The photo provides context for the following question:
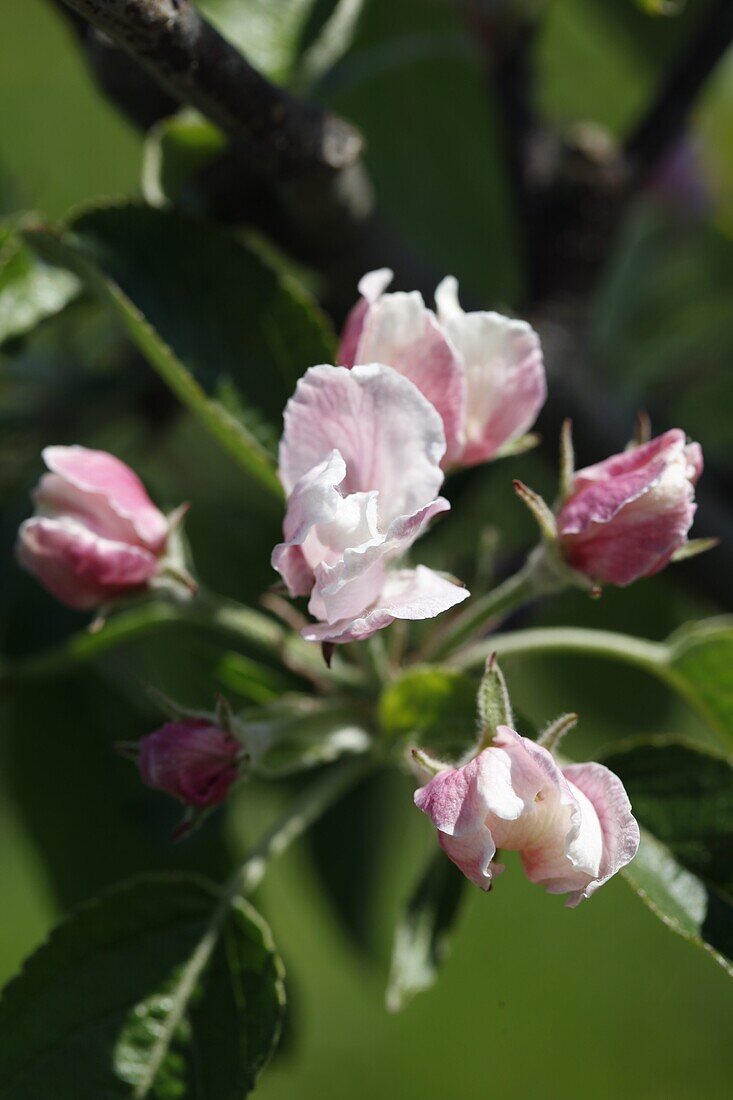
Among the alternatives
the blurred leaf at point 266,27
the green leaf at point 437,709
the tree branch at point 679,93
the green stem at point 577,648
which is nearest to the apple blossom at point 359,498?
the green leaf at point 437,709

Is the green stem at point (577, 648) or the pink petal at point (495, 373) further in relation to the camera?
the green stem at point (577, 648)

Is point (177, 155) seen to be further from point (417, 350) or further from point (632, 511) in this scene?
point (632, 511)

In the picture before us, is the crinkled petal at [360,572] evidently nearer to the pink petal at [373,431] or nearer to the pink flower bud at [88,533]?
the pink petal at [373,431]

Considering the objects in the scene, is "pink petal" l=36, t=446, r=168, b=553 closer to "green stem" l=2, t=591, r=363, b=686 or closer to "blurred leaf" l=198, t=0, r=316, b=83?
"green stem" l=2, t=591, r=363, b=686

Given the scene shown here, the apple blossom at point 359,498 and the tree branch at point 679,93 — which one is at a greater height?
the apple blossom at point 359,498

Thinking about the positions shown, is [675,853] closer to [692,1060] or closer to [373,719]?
[373,719]
